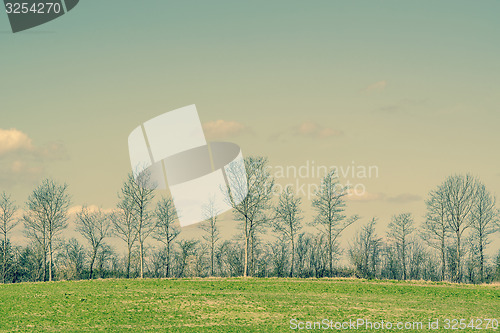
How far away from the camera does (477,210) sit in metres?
66.7

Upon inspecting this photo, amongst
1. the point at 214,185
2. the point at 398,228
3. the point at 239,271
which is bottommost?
the point at 239,271

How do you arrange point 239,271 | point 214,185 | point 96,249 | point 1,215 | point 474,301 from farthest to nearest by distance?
point 239,271 → point 96,249 → point 1,215 → point 214,185 → point 474,301

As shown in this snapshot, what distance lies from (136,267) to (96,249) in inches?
274

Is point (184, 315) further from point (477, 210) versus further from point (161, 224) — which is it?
point (477, 210)

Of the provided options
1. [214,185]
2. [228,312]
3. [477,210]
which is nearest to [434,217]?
[477,210]

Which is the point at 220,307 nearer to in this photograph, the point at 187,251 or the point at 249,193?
the point at 249,193

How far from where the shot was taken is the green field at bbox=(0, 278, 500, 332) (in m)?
24.3
